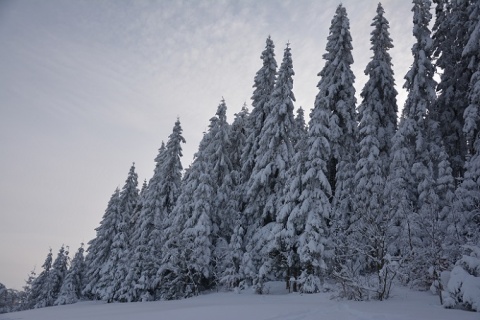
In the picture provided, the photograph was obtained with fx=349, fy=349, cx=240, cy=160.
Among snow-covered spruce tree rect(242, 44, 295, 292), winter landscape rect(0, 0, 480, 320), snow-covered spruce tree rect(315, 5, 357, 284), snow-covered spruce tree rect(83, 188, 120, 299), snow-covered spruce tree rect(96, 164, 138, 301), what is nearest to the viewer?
winter landscape rect(0, 0, 480, 320)

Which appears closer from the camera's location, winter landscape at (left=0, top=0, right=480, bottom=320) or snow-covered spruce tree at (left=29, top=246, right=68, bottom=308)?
winter landscape at (left=0, top=0, right=480, bottom=320)

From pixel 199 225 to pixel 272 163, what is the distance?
7.11m

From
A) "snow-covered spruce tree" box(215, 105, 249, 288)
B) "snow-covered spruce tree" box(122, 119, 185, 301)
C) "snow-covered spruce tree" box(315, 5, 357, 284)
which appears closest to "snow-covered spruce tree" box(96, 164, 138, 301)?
"snow-covered spruce tree" box(122, 119, 185, 301)

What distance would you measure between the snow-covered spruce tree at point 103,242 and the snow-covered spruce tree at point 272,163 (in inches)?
898

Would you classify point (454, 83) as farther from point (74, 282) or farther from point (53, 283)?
point (53, 283)

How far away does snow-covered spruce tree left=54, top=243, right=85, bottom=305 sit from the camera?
143 ft

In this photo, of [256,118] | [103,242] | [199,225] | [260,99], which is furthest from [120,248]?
[260,99]

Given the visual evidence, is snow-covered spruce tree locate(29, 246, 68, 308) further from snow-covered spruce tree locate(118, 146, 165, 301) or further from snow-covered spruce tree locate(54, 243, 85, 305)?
snow-covered spruce tree locate(118, 146, 165, 301)

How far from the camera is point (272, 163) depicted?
25562mm

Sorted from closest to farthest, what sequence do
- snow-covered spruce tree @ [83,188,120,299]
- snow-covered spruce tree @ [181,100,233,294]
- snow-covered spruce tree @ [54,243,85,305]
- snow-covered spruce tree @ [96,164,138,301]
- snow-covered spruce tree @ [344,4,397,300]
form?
snow-covered spruce tree @ [344,4,397,300] → snow-covered spruce tree @ [181,100,233,294] → snow-covered spruce tree @ [96,164,138,301] → snow-covered spruce tree @ [83,188,120,299] → snow-covered spruce tree @ [54,243,85,305]

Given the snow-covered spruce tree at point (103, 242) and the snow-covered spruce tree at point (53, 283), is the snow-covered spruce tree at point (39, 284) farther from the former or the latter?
the snow-covered spruce tree at point (103, 242)

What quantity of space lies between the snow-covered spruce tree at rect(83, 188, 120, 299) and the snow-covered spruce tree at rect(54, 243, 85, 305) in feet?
6.86

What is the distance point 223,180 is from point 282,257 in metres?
9.33

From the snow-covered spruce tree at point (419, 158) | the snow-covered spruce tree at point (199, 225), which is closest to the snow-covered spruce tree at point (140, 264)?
the snow-covered spruce tree at point (199, 225)
